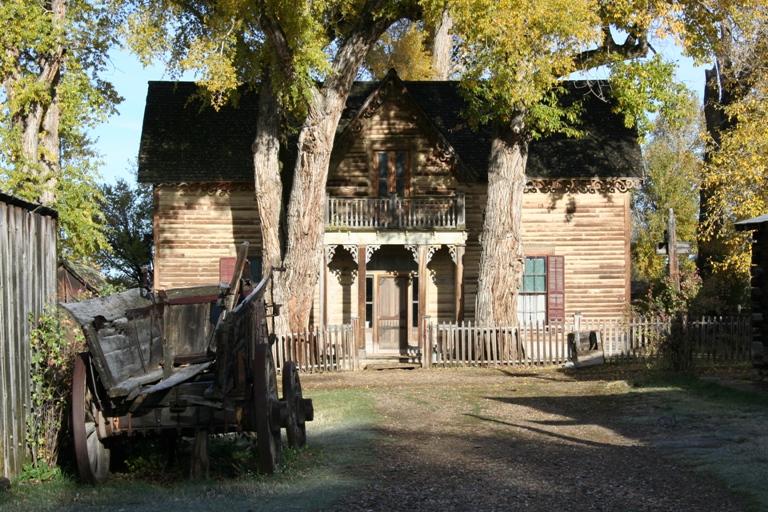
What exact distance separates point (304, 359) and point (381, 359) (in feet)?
14.8

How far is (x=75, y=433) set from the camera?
28.7ft

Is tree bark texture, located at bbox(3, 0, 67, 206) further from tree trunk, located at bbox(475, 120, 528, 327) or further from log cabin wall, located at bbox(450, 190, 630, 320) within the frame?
log cabin wall, located at bbox(450, 190, 630, 320)

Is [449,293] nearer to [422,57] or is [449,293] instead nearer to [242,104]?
[242,104]

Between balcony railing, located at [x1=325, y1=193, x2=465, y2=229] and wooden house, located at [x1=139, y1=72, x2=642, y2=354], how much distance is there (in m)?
0.09

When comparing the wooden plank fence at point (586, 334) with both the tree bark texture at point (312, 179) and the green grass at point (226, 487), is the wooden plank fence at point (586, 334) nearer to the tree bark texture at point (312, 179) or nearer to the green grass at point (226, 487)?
the tree bark texture at point (312, 179)

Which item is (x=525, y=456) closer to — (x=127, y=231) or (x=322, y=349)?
(x=322, y=349)

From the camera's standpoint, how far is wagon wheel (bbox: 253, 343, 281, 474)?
894cm

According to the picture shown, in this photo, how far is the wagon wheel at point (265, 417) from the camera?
8.94 m

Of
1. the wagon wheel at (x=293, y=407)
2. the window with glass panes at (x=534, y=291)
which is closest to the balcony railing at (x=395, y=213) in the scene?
the window with glass panes at (x=534, y=291)

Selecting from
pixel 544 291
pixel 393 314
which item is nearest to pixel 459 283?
pixel 393 314

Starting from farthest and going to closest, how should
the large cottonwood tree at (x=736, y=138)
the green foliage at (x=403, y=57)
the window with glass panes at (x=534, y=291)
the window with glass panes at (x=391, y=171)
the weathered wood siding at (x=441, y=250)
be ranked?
the green foliage at (x=403, y=57), the window with glass panes at (x=534, y=291), the window with glass panes at (x=391, y=171), the weathered wood siding at (x=441, y=250), the large cottonwood tree at (x=736, y=138)

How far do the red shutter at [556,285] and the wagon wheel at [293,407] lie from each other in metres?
18.0

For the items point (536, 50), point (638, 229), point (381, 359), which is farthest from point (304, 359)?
point (638, 229)

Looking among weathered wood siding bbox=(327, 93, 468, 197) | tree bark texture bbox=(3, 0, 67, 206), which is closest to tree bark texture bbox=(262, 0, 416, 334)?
weathered wood siding bbox=(327, 93, 468, 197)
